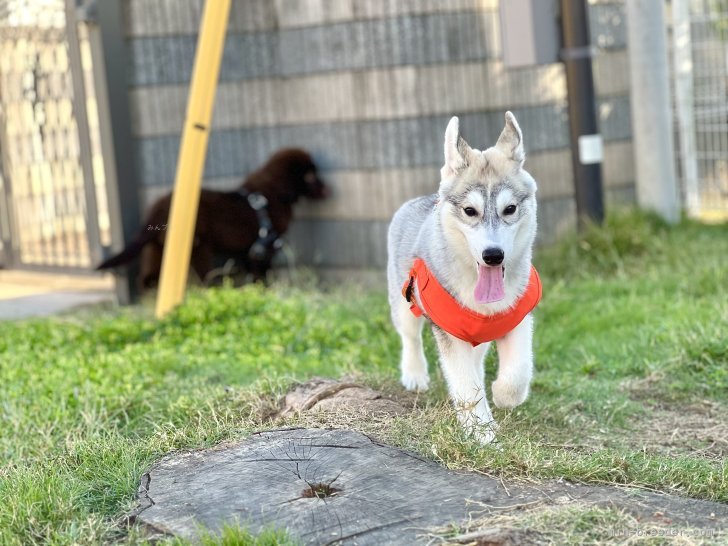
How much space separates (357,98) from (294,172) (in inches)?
28.4

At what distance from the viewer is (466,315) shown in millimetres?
4164

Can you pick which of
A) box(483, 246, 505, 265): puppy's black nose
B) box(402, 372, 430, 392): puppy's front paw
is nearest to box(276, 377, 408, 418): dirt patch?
box(402, 372, 430, 392): puppy's front paw

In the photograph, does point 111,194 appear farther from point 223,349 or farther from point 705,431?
point 705,431

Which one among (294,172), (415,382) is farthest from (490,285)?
(294,172)

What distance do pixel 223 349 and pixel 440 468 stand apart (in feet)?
9.40

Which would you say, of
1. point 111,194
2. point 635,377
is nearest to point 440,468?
point 635,377

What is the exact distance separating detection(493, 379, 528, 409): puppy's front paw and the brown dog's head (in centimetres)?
421

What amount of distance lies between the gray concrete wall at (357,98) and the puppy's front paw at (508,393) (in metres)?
4.02

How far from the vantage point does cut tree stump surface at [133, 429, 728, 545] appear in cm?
330

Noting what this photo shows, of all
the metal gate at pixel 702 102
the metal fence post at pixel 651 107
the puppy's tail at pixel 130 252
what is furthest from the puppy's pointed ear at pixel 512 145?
the metal gate at pixel 702 102

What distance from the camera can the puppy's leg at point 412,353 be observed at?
192 inches

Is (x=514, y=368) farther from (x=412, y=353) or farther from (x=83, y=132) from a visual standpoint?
(x=83, y=132)

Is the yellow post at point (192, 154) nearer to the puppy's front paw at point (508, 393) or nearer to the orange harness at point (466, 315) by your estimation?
the orange harness at point (466, 315)

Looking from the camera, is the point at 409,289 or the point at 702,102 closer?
the point at 409,289
